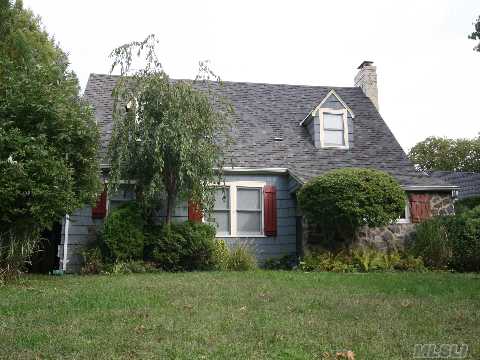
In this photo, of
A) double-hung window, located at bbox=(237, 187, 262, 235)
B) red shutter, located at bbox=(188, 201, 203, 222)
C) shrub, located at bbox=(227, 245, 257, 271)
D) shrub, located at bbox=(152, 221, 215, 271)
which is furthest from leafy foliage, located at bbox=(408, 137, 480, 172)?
shrub, located at bbox=(152, 221, 215, 271)

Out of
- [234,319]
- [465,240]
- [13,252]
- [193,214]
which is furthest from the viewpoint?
[193,214]

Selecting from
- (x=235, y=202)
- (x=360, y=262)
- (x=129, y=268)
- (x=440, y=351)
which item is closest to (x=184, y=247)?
(x=129, y=268)

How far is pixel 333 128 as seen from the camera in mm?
14703

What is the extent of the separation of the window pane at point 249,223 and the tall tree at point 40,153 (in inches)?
181

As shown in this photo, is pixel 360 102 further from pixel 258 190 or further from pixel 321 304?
pixel 321 304

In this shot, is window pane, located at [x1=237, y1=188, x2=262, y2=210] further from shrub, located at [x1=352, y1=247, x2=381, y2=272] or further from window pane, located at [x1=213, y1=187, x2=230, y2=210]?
shrub, located at [x1=352, y1=247, x2=381, y2=272]

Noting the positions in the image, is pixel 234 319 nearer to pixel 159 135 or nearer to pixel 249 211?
pixel 159 135

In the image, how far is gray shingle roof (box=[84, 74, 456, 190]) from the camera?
13.5 meters

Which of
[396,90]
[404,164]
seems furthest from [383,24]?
[396,90]

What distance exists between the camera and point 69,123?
9094mm

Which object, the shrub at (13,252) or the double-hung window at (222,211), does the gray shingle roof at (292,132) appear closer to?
the double-hung window at (222,211)

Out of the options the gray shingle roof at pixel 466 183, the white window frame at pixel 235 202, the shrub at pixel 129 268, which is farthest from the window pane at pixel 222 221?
the gray shingle roof at pixel 466 183

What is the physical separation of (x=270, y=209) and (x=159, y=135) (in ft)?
13.7

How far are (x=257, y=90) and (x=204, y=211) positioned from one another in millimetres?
6815
